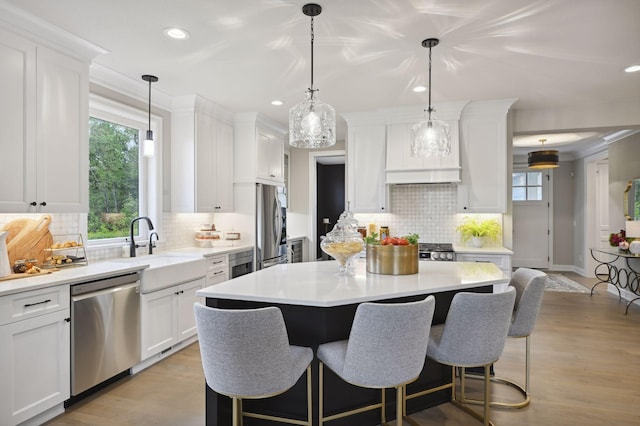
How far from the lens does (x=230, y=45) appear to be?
9.93ft

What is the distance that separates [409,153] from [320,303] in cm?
335

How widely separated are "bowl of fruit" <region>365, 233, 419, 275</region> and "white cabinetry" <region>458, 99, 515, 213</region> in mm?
2422

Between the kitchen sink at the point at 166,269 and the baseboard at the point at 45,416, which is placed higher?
the kitchen sink at the point at 166,269

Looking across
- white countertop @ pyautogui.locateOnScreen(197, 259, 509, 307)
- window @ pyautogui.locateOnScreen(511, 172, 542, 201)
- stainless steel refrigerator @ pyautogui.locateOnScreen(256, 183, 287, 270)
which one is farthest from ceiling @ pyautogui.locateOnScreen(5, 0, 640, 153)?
window @ pyautogui.locateOnScreen(511, 172, 542, 201)

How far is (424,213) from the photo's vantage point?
5152mm

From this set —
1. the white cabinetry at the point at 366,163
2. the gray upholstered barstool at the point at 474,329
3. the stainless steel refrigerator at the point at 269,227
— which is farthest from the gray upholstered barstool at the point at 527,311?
the stainless steel refrigerator at the point at 269,227

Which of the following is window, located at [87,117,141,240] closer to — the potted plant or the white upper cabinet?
the white upper cabinet

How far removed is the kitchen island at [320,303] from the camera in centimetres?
202

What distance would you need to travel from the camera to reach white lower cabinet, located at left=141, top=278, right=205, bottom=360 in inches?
127

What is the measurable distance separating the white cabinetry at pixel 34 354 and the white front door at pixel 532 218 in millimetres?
8421

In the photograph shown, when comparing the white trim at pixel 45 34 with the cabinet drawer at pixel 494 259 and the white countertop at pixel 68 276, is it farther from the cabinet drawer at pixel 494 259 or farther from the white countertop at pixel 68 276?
the cabinet drawer at pixel 494 259

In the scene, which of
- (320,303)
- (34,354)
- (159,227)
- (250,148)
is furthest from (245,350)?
(250,148)

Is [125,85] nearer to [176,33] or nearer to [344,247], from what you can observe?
[176,33]

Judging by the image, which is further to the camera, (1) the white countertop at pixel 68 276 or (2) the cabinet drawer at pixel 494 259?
(2) the cabinet drawer at pixel 494 259
